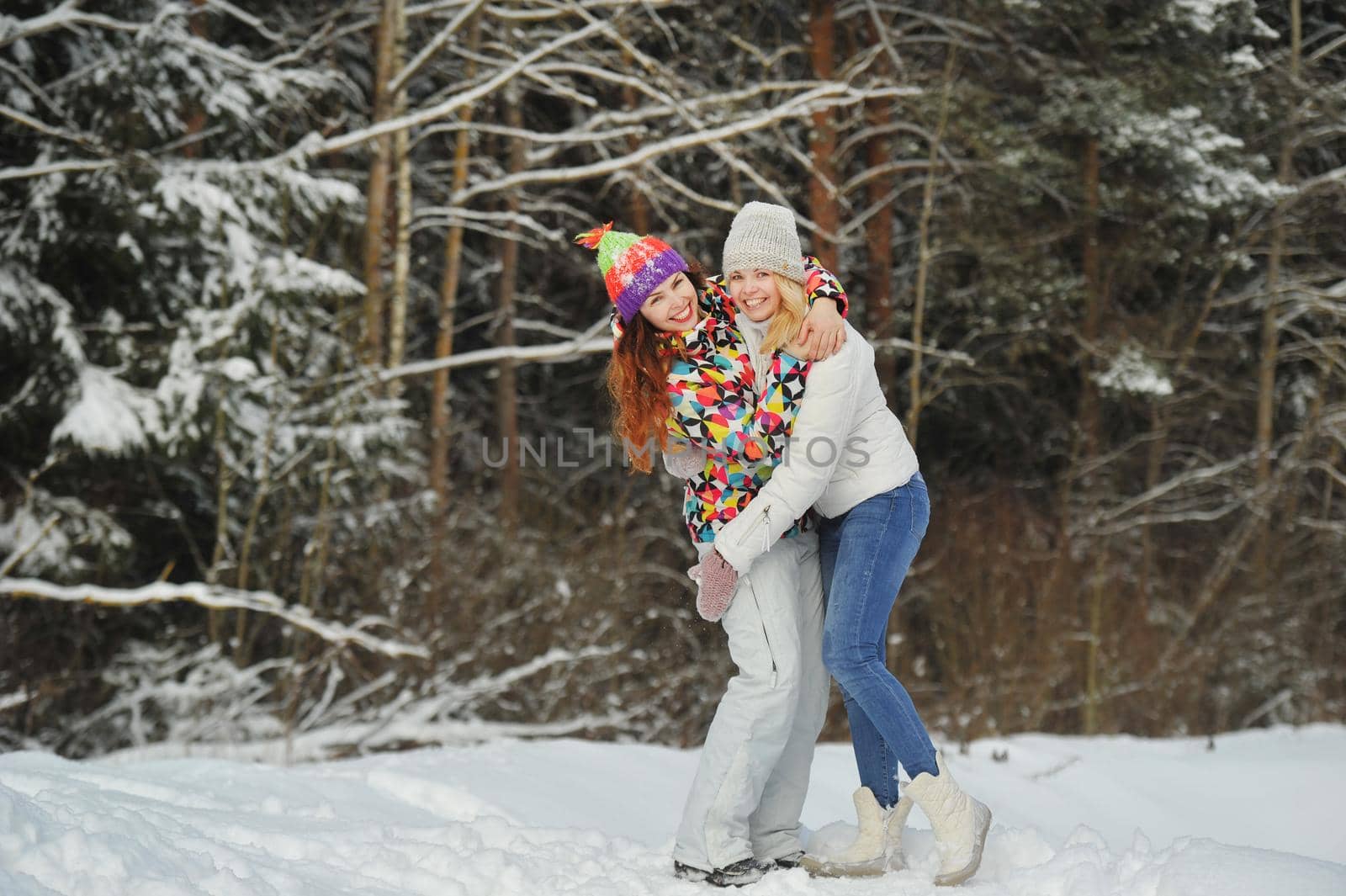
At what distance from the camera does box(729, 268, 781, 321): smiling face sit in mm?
3127

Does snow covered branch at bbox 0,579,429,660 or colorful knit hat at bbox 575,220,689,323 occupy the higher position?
colorful knit hat at bbox 575,220,689,323

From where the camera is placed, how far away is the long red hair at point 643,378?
123 inches

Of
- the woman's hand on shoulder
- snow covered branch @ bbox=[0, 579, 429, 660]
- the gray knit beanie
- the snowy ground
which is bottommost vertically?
snow covered branch @ bbox=[0, 579, 429, 660]

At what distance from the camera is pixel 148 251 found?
8.72m

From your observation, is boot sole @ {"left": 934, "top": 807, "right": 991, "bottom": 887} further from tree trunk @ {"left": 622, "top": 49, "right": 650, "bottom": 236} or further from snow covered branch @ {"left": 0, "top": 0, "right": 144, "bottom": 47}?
tree trunk @ {"left": 622, "top": 49, "right": 650, "bottom": 236}

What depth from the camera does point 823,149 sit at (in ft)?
38.6

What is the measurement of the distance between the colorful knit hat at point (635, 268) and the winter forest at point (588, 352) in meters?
5.61

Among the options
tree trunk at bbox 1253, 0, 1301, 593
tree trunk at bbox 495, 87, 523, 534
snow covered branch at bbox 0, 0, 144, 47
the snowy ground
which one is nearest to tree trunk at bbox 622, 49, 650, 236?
tree trunk at bbox 495, 87, 523, 534

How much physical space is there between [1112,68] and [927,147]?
6.91 ft

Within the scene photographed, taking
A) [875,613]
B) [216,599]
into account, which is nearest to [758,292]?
[875,613]

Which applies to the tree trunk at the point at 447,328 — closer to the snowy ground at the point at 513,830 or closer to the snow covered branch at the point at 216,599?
the snow covered branch at the point at 216,599

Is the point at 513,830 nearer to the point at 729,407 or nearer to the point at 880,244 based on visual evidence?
the point at 729,407

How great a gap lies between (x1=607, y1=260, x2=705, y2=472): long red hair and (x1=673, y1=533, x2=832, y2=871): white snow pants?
45 centimetres

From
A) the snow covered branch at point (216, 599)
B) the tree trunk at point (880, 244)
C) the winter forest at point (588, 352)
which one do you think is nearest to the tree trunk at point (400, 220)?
the winter forest at point (588, 352)
